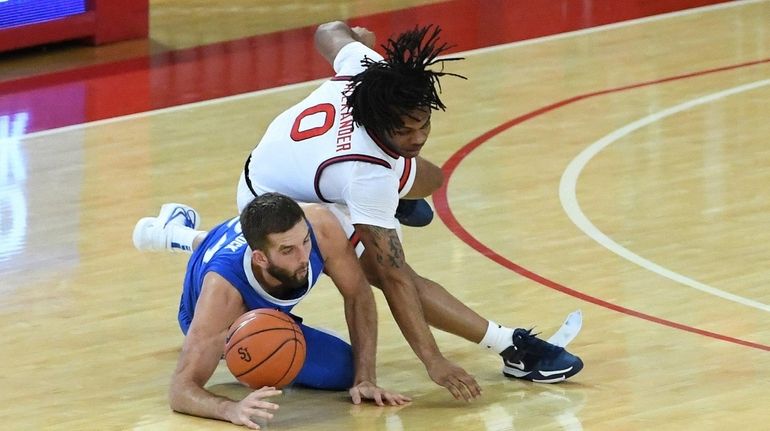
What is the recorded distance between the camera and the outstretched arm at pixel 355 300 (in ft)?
20.4

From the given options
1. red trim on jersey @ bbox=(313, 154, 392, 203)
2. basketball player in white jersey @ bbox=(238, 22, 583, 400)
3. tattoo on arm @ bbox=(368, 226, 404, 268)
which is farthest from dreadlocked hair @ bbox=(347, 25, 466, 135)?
tattoo on arm @ bbox=(368, 226, 404, 268)

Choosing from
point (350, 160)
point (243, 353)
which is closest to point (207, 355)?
point (243, 353)

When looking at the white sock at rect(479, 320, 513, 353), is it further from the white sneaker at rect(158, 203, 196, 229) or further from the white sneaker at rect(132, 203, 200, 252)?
the white sneaker at rect(158, 203, 196, 229)

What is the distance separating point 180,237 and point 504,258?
5.95 ft

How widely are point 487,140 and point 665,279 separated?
300 centimetres

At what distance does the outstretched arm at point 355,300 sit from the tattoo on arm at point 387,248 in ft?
0.62

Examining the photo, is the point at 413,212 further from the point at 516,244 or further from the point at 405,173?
the point at 516,244

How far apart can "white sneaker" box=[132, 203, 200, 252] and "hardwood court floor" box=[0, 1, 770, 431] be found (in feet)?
0.93

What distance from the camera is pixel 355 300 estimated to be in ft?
20.7

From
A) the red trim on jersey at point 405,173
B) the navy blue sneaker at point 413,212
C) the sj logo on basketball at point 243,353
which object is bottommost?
the sj logo on basketball at point 243,353

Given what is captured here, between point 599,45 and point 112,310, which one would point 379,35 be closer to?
point 599,45

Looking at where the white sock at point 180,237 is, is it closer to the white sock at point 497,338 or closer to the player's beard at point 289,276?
the player's beard at point 289,276

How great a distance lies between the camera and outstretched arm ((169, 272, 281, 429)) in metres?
5.88

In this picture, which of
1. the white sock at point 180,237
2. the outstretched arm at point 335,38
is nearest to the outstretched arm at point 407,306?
the outstretched arm at point 335,38
